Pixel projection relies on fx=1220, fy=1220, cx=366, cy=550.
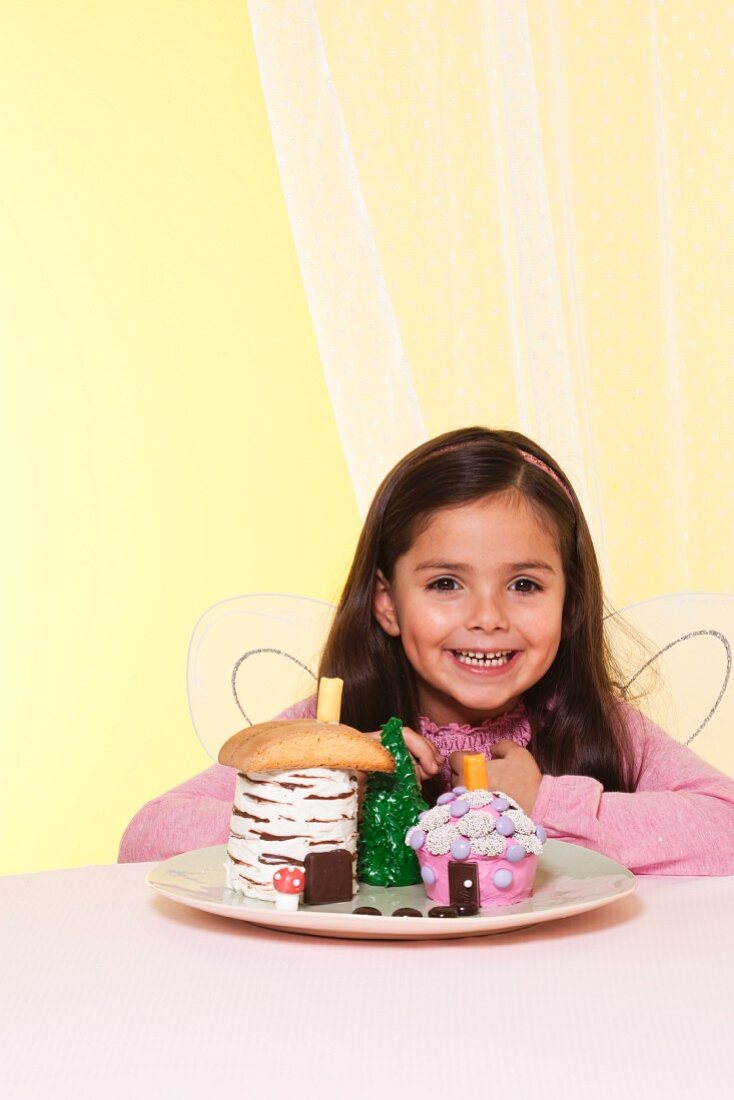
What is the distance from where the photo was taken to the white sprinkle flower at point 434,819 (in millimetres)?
767

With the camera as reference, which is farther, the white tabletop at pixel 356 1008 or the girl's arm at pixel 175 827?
the girl's arm at pixel 175 827

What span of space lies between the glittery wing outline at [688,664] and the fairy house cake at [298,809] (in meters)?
0.89

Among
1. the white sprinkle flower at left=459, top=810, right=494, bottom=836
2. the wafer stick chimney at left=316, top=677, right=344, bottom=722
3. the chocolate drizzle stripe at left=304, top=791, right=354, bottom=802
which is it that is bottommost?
the white sprinkle flower at left=459, top=810, right=494, bottom=836

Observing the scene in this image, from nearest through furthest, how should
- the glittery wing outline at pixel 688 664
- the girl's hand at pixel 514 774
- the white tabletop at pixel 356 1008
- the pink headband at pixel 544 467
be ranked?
1. the white tabletop at pixel 356 1008
2. the girl's hand at pixel 514 774
3. the pink headband at pixel 544 467
4. the glittery wing outline at pixel 688 664

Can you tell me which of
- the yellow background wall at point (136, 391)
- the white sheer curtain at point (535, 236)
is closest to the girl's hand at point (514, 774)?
the white sheer curtain at point (535, 236)

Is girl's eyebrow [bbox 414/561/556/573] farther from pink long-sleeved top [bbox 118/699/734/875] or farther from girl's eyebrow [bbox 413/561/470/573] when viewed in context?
pink long-sleeved top [bbox 118/699/734/875]

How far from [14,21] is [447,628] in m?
2.06

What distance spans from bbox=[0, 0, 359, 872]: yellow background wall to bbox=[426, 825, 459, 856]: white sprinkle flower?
197 centimetres

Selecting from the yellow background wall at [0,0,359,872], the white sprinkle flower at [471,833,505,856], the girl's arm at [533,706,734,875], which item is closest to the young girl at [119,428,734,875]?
the girl's arm at [533,706,734,875]

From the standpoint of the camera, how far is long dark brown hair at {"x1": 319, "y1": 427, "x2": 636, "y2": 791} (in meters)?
1.27

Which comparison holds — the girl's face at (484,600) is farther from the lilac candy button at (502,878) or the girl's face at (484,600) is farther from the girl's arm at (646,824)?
the lilac candy button at (502,878)

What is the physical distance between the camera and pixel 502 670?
124 centimetres

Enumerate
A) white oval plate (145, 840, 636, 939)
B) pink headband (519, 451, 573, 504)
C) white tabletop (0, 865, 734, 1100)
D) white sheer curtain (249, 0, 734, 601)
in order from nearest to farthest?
1. white tabletop (0, 865, 734, 1100)
2. white oval plate (145, 840, 636, 939)
3. pink headband (519, 451, 573, 504)
4. white sheer curtain (249, 0, 734, 601)

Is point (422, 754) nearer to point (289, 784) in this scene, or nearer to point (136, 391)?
point (289, 784)
